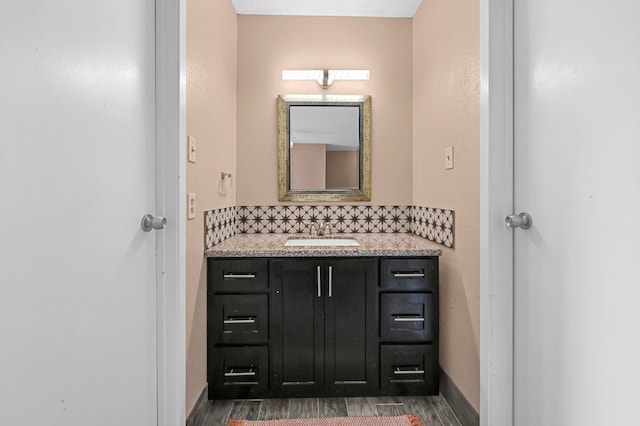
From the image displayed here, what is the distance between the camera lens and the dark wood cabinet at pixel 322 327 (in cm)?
229

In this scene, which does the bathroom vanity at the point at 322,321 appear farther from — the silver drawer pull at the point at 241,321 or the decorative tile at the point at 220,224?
the decorative tile at the point at 220,224

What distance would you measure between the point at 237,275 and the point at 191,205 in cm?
58

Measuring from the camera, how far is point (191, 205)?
1869 millimetres

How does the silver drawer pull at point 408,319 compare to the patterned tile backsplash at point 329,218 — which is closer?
the silver drawer pull at point 408,319

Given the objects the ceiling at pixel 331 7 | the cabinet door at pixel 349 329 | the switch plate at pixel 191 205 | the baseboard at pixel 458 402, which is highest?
the ceiling at pixel 331 7
